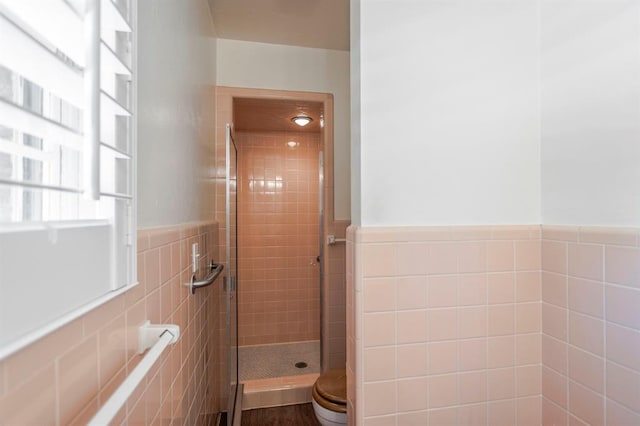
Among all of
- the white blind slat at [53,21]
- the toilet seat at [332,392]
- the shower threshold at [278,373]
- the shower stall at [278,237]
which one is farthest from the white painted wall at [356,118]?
the shower stall at [278,237]

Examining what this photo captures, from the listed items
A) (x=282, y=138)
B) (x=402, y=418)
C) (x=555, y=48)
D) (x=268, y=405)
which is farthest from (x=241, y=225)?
(x=555, y=48)

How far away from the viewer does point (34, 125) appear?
1.04 ft

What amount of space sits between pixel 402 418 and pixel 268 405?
1.46 m

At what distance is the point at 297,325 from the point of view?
3.02m

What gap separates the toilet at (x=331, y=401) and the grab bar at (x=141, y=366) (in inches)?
43.6

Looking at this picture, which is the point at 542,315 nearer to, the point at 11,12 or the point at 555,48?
the point at 555,48

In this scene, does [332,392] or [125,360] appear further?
[332,392]

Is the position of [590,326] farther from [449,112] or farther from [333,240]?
[333,240]

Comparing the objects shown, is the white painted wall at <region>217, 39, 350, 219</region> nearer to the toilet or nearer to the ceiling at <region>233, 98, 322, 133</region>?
the ceiling at <region>233, 98, 322, 133</region>

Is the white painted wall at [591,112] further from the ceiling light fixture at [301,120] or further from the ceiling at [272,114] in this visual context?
the ceiling light fixture at [301,120]

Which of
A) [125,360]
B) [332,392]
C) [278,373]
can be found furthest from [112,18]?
[278,373]

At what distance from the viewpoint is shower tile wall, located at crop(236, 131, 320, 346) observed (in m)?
2.98

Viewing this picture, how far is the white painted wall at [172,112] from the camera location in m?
0.73

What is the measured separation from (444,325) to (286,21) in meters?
1.85
